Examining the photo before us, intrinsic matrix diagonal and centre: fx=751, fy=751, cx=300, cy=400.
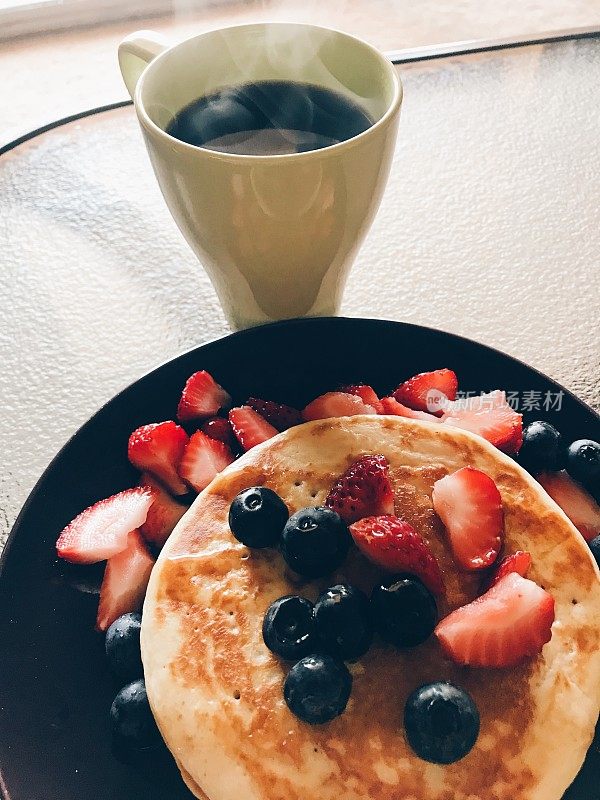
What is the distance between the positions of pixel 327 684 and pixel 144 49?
0.84 m

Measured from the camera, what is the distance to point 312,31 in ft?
3.22

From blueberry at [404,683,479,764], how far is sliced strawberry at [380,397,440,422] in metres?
0.38

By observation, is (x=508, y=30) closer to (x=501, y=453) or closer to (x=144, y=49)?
(x=144, y=49)

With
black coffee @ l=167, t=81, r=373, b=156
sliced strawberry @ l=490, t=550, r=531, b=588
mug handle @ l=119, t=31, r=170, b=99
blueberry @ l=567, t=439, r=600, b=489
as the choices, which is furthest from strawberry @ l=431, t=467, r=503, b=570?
mug handle @ l=119, t=31, r=170, b=99

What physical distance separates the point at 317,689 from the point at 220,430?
1.26ft

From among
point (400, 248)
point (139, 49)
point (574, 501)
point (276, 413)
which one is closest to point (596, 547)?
point (574, 501)

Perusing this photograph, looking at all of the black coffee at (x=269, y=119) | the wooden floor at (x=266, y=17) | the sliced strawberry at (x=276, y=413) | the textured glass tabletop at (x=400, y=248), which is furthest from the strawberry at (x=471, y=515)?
the wooden floor at (x=266, y=17)

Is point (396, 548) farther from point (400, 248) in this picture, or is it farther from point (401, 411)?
point (400, 248)

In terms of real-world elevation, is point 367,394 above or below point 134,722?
above

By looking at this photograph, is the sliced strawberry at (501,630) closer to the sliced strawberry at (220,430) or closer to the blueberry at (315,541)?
the blueberry at (315,541)

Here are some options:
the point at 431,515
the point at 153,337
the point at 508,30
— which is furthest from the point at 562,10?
the point at 431,515

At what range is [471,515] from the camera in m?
0.84

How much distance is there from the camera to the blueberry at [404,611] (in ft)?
2.45

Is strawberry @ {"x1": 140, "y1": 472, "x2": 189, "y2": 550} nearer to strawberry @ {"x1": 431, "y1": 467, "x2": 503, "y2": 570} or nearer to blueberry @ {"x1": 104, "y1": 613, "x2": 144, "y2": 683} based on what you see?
blueberry @ {"x1": 104, "y1": 613, "x2": 144, "y2": 683}
